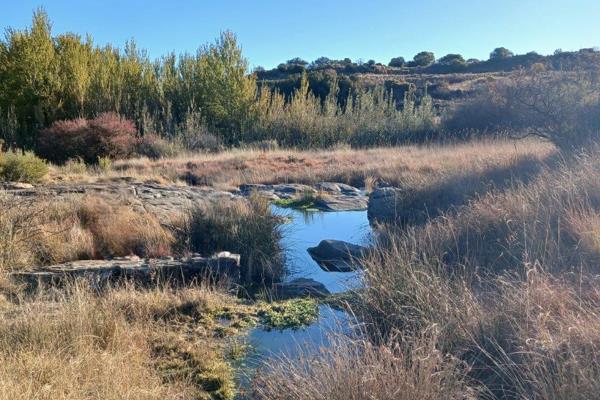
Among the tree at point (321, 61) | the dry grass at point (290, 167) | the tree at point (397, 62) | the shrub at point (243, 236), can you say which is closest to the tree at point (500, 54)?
the tree at point (397, 62)

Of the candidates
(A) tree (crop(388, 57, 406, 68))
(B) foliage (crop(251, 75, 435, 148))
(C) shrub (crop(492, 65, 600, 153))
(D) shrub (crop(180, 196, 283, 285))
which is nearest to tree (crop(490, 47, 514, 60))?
(A) tree (crop(388, 57, 406, 68))

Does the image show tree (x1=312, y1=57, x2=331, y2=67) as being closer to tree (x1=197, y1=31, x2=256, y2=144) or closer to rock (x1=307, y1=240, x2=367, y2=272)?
tree (x1=197, y1=31, x2=256, y2=144)

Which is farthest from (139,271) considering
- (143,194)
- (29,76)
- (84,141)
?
(29,76)

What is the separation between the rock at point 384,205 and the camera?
10.3m

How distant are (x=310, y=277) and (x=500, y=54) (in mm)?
57496

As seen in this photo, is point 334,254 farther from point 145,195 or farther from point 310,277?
point 145,195

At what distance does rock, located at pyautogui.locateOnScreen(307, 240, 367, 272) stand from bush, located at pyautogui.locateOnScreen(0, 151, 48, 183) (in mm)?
8144

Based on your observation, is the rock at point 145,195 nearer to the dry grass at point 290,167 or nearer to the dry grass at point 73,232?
the dry grass at point 73,232

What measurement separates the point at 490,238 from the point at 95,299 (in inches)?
165

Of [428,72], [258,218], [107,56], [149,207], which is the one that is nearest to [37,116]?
[107,56]

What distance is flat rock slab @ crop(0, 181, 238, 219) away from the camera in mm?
9312

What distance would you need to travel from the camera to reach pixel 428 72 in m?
57.2

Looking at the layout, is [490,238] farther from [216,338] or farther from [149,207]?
[149,207]

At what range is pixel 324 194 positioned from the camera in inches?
539
